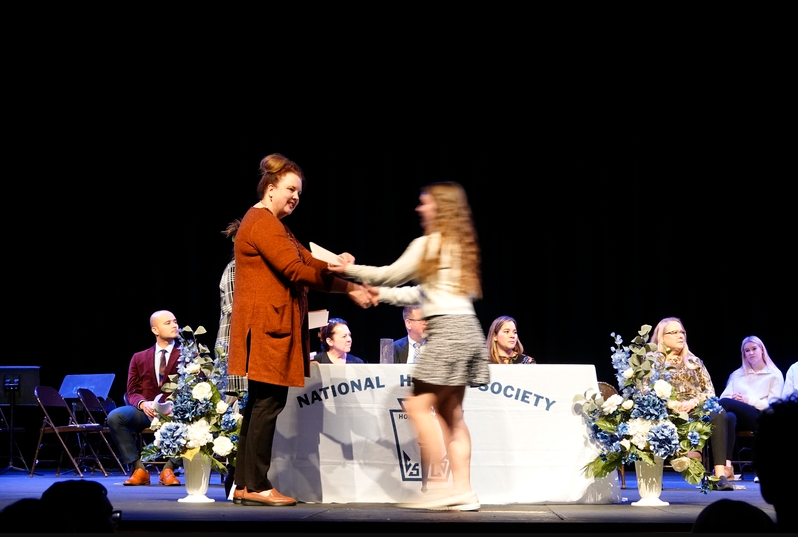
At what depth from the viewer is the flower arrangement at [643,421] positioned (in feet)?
13.6

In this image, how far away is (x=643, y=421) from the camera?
419 centimetres

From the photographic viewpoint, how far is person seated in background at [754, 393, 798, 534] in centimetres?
147

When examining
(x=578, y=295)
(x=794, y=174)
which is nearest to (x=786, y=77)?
(x=794, y=174)

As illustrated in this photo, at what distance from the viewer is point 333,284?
3.95 meters

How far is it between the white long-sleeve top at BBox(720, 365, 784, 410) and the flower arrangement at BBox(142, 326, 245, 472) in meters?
4.42

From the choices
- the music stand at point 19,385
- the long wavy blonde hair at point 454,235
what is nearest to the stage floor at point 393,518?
the long wavy blonde hair at point 454,235

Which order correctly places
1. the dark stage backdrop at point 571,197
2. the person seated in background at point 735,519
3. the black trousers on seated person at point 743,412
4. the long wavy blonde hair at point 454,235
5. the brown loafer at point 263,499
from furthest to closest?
the dark stage backdrop at point 571,197 → the black trousers on seated person at point 743,412 → the brown loafer at point 263,499 → the long wavy blonde hair at point 454,235 → the person seated in background at point 735,519

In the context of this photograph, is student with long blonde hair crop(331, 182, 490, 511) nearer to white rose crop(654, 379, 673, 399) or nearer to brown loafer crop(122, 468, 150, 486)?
white rose crop(654, 379, 673, 399)

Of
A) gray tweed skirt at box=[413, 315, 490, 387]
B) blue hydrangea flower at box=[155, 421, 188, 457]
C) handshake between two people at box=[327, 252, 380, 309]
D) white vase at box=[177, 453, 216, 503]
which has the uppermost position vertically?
handshake between two people at box=[327, 252, 380, 309]

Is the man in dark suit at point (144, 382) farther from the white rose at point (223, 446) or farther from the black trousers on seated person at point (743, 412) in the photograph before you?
the black trousers on seated person at point (743, 412)

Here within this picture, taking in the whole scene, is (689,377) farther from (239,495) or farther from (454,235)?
(239,495)

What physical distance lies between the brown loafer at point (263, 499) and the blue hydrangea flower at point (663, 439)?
65.9 inches

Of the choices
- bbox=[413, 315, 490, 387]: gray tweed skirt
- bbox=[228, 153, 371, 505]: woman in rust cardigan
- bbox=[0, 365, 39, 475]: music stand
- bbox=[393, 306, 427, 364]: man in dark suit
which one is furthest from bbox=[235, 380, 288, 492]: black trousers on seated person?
bbox=[0, 365, 39, 475]: music stand

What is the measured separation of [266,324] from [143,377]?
3084 mm
